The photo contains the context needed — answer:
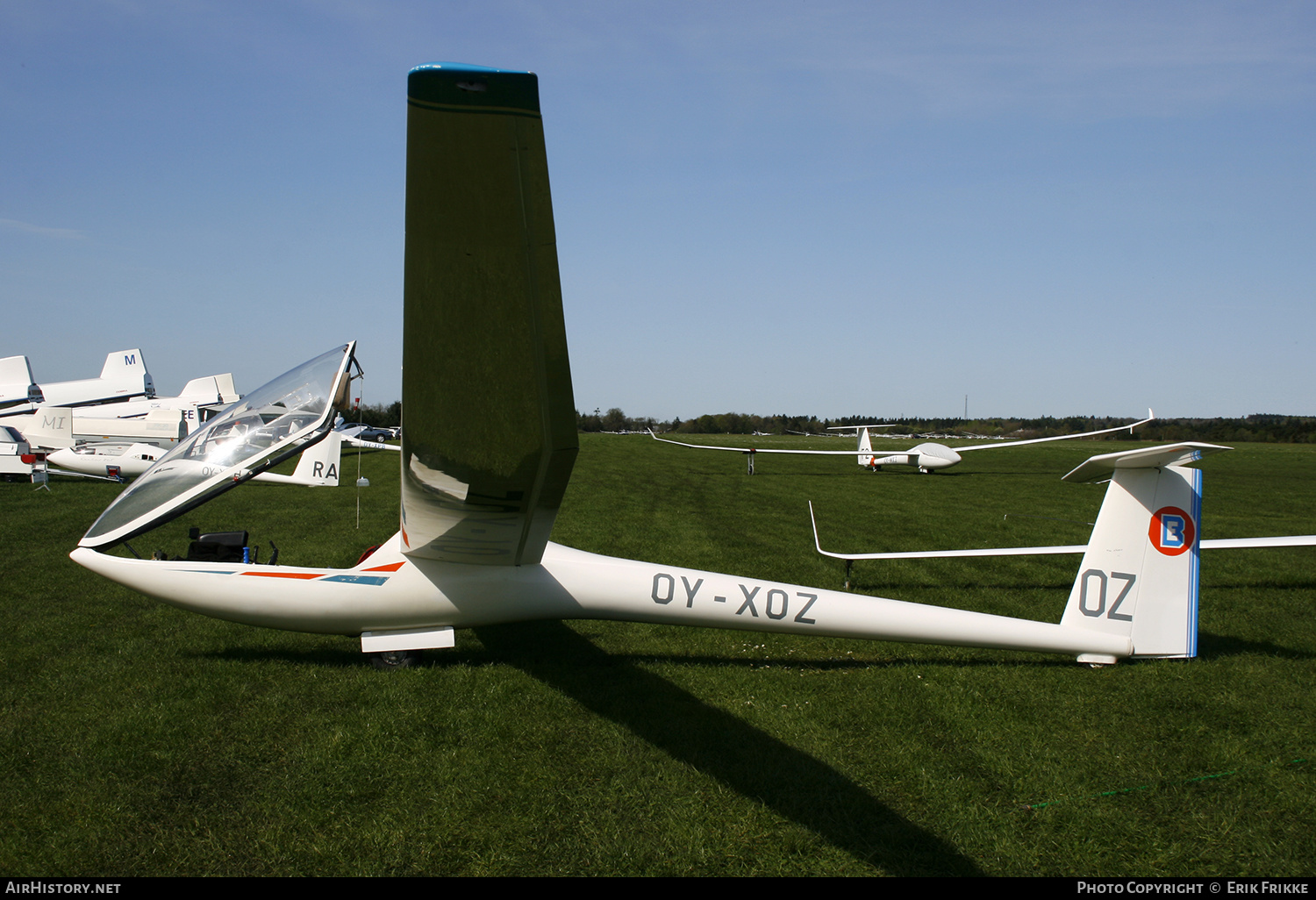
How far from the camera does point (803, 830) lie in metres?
3.36

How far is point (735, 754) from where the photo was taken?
13.6 feet

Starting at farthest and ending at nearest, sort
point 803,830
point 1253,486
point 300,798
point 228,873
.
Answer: point 1253,486, point 300,798, point 803,830, point 228,873

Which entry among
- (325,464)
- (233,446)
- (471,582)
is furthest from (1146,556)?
(325,464)

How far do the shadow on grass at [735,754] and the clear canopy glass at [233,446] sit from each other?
2346 millimetres

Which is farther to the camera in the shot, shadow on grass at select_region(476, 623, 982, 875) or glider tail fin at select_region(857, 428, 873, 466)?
glider tail fin at select_region(857, 428, 873, 466)

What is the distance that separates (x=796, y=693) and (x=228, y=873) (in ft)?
11.4

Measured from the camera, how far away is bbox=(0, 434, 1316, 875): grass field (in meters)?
3.19

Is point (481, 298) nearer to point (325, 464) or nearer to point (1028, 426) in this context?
point (325, 464)

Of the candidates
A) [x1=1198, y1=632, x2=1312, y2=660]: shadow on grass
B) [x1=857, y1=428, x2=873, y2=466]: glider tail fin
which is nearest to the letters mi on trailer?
[x1=1198, y1=632, x2=1312, y2=660]: shadow on grass

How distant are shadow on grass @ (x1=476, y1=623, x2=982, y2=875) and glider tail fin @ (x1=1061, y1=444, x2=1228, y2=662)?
8.68 ft

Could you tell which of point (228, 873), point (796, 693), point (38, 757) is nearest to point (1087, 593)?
point (796, 693)

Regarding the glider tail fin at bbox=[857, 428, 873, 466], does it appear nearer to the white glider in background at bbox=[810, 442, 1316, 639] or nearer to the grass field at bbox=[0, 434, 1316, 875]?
the grass field at bbox=[0, 434, 1316, 875]

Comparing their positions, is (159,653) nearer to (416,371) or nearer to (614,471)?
(416,371)

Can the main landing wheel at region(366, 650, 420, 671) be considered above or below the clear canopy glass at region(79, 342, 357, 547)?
below
